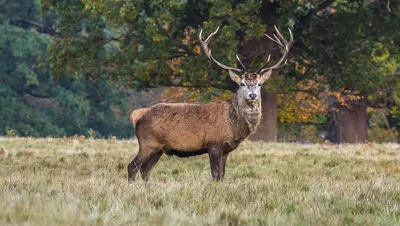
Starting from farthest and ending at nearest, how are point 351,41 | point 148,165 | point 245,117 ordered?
point 351,41 → point 148,165 → point 245,117

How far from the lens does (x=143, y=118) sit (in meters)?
10.9

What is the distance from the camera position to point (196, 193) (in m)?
8.18

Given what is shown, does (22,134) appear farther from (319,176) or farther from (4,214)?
(4,214)

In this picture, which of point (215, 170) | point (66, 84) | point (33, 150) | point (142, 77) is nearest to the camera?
point (215, 170)

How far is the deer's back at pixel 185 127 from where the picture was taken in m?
10.7

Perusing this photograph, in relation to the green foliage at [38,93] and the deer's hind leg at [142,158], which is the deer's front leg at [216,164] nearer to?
the deer's hind leg at [142,158]

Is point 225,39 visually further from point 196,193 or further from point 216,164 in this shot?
point 196,193

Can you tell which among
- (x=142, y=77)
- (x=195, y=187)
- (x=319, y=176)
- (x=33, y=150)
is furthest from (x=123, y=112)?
(x=195, y=187)

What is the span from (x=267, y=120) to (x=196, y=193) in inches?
632

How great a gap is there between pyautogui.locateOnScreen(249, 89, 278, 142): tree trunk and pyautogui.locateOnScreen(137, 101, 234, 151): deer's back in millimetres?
13150

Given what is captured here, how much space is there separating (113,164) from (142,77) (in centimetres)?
1011

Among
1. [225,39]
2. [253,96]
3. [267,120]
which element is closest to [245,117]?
[253,96]

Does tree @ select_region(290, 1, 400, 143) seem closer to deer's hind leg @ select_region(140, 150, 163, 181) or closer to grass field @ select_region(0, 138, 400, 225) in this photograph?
grass field @ select_region(0, 138, 400, 225)

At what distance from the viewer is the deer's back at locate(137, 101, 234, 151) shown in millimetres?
10672
